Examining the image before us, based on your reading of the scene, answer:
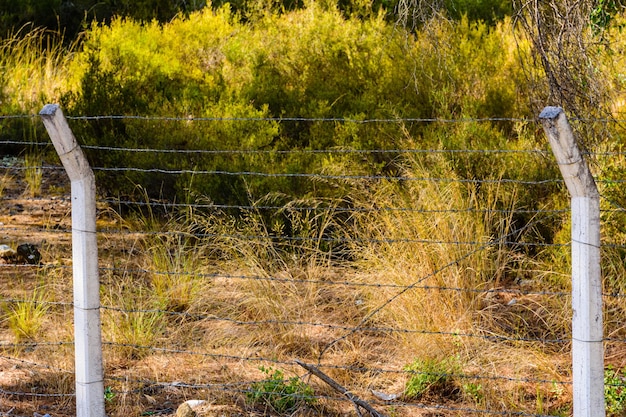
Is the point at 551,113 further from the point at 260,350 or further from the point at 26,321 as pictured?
the point at 26,321

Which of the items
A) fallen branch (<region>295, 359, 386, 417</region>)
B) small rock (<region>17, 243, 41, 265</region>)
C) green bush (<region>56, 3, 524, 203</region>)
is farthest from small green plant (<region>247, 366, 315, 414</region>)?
small rock (<region>17, 243, 41, 265</region>)

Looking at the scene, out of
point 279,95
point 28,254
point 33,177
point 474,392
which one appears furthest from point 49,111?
point 33,177

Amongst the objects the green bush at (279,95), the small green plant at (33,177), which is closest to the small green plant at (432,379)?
the green bush at (279,95)

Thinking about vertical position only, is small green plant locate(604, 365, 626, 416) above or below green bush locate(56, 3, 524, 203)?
below

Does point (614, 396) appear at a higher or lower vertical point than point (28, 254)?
higher

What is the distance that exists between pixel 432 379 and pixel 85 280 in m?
1.79

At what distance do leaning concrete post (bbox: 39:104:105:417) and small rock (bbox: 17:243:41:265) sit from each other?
121 inches

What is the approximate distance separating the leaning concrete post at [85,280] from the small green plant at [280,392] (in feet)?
2.79

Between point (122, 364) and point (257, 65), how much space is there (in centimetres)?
406

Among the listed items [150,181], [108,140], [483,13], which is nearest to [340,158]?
[150,181]

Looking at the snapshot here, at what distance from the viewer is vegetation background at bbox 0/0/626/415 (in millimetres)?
4637

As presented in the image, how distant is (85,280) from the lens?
3484 mm

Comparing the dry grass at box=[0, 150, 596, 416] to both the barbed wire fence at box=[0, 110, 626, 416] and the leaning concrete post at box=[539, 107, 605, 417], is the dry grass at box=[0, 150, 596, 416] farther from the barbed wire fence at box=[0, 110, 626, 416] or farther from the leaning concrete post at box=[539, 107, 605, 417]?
the leaning concrete post at box=[539, 107, 605, 417]

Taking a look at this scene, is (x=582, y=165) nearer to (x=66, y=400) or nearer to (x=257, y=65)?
(x=66, y=400)
